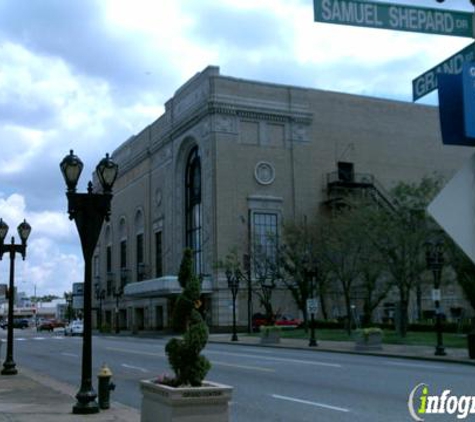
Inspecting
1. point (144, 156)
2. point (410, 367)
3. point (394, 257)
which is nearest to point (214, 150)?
point (144, 156)

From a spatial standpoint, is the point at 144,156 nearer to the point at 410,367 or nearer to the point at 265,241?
the point at 265,241

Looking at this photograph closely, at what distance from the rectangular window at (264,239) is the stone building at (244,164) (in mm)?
127

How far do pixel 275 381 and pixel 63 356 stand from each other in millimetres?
16330

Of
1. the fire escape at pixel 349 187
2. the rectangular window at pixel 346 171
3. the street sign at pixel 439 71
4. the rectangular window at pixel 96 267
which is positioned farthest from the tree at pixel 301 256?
the rectangular window at pixel 96 267

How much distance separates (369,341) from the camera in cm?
3309

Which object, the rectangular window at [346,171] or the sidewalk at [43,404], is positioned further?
the rectangular window at [346,171]

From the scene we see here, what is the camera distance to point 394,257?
4356 centimetres

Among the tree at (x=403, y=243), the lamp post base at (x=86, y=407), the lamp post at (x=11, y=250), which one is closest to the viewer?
the lamp post base at (x=86, y=407)

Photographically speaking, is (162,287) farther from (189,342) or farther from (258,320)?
(189,342)

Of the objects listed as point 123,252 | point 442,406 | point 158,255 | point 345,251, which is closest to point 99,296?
point 123,252

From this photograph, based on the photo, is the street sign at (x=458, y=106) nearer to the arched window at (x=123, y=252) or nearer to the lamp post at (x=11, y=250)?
the lamp post at (x=11, y=250)

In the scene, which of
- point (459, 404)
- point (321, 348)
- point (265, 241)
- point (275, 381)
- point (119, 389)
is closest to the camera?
point (459, 404)

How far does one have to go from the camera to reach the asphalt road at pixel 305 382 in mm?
13484

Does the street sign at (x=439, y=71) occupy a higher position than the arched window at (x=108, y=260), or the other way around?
the arched window at (x=108, y=260)
